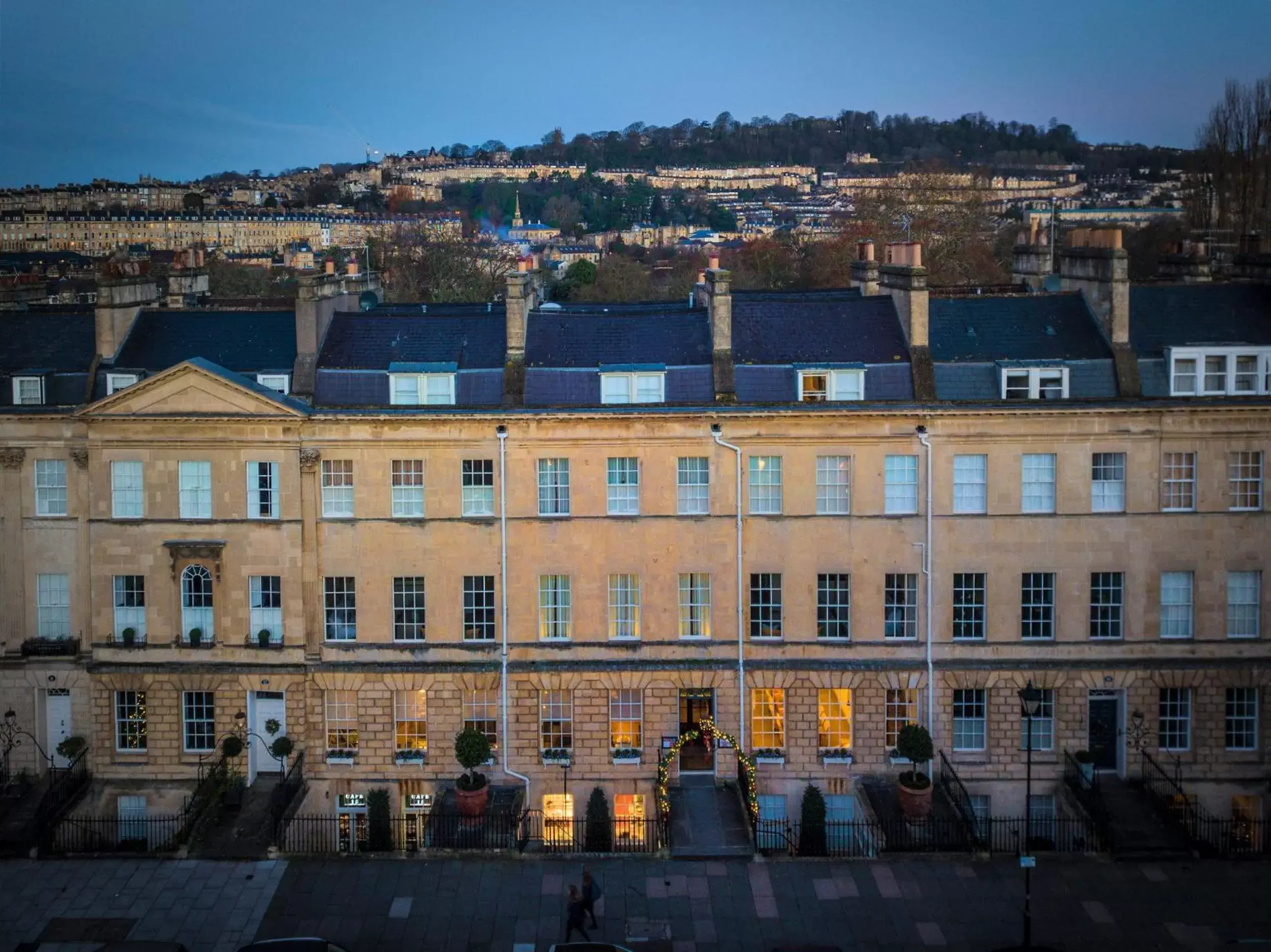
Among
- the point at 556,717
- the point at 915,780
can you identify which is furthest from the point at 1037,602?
the point at 556,717

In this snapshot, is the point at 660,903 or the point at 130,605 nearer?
the point at 660,903

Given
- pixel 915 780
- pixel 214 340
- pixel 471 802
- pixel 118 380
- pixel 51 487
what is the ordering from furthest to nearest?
pixel 214 340
pixel 118 380
pixel 51 487
pixel 915 780
pixel 471 802

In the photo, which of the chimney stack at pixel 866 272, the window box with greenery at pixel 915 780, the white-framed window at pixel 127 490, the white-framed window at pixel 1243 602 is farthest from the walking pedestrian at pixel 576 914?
the chimney stack at pixel 866 272

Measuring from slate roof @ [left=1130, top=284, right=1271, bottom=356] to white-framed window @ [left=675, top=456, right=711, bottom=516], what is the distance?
39.0 ft

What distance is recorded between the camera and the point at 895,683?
37469 mm

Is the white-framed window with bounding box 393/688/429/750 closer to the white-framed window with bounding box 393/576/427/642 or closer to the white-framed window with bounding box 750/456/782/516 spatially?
the white-framed window with bounding box 393/576/427/642

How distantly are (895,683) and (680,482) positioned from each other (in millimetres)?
7494

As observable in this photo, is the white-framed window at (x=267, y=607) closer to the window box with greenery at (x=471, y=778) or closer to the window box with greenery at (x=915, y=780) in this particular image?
the window box with greenery at (x=471, y=778)

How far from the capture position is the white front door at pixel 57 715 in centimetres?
3847

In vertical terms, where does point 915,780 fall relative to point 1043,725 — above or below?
below

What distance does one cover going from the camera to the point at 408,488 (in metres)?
37.6

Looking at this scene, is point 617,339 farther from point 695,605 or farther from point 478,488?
point 695,605

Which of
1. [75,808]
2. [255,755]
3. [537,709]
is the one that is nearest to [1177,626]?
[537,709]

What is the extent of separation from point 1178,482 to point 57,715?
29704mm
